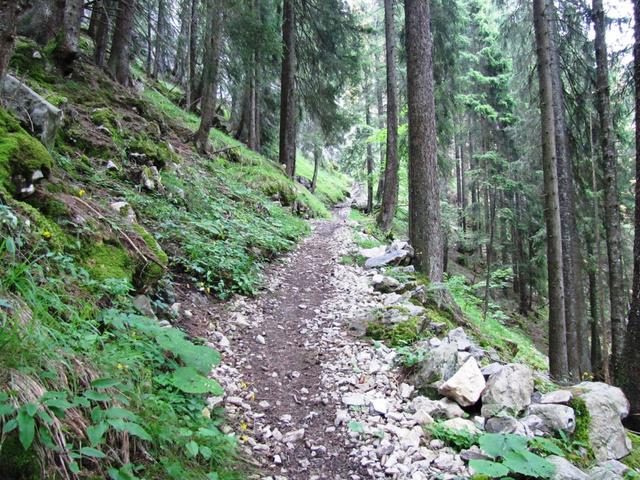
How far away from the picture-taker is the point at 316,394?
153 inches

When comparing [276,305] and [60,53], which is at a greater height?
[60,53]

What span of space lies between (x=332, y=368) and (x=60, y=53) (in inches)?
307

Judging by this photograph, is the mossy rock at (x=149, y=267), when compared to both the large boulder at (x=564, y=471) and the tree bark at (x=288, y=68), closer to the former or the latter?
the large boulder at (x=564, y=471)

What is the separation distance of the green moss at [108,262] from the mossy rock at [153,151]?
3.79 metres

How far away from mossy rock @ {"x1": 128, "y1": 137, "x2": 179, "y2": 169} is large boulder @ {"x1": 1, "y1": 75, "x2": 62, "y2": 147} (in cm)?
252

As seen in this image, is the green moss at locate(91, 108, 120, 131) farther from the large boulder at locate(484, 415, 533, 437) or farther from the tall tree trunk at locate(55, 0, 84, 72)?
the large boulder at locate(484, 415, 533, 437)

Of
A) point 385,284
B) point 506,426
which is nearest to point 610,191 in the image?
point 385,284

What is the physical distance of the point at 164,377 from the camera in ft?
9.80

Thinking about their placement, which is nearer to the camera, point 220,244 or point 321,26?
point 220,244

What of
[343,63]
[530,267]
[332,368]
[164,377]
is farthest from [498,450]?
[530,267]

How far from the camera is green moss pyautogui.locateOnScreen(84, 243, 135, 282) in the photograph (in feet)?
12.0

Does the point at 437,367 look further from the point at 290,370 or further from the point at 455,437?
the point at 290,370

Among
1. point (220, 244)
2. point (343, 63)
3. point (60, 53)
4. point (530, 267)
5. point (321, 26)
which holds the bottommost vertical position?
point (530, 267)

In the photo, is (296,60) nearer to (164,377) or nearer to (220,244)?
(220,244)
